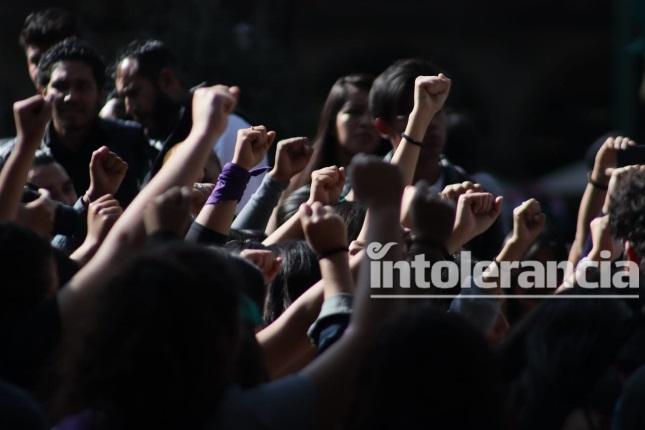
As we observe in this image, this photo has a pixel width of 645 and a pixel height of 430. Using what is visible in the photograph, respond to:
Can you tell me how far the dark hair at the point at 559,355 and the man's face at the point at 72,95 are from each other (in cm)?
290

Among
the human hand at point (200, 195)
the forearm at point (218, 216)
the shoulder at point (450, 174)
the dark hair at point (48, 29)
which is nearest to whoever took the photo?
the forearm at point (218, 216)

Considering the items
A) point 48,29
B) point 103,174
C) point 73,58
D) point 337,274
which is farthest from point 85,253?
point 48,29

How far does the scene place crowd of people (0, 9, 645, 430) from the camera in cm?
281

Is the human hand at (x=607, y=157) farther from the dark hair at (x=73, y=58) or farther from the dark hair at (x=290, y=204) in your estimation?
the dark hair at (x=73, y=58)

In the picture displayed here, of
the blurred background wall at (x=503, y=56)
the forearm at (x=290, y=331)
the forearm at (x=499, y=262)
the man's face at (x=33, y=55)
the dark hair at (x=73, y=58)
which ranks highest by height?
the dark hair at (x=73, y=58)

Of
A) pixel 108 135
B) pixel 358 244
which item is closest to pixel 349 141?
pixel 108 135

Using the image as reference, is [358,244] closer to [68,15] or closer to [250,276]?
[250,276]

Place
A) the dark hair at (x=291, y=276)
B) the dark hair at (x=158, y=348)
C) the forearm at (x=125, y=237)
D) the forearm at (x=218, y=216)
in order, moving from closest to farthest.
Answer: the dark hair at (x=158, y=348) < the forearm at (x=125, y=237) < the forearm at (x=218, y=216) < the dark hair at (x=291, y=276)

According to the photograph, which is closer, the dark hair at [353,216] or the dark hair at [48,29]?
the dark hair at [353,216]

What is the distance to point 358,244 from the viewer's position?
3.91 meters

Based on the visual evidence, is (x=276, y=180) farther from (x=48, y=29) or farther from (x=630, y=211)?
(x=48, y=29)

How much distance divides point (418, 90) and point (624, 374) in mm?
1540

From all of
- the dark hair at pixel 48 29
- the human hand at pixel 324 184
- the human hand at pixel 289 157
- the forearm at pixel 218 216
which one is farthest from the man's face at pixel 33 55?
the forearm at pixel 218 216

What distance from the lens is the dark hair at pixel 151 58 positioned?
20.5ft
